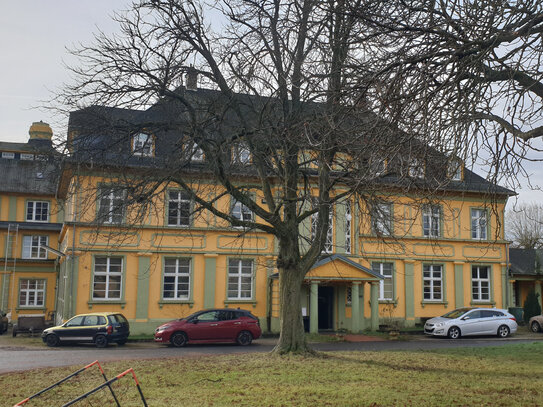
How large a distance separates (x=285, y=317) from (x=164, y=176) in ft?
18.3

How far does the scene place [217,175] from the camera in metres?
15.7

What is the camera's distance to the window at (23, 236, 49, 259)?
44906mm

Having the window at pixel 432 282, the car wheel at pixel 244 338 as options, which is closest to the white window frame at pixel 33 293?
the car wheel at pixel 244 338

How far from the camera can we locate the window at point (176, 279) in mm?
27766

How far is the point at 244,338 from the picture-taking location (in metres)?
23.8

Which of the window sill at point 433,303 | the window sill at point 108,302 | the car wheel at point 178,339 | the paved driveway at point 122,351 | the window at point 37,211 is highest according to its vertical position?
the window at point 37,211

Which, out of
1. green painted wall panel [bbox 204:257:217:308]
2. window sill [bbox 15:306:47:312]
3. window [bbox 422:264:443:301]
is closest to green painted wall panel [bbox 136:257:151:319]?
green painted wall panel [bbox 204:257:217:308]

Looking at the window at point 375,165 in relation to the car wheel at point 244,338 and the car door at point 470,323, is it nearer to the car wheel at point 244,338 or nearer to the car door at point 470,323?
the car wheel at point 244,338

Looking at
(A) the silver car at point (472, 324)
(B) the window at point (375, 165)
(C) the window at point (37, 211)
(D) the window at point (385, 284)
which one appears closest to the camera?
(B) the window at point (375, 165)

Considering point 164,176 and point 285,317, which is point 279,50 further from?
point 285,317

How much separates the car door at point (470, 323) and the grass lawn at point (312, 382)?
10.3 meters

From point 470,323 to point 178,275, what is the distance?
1418 centimetres

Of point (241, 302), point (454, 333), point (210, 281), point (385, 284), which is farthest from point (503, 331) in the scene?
point (210, 281)

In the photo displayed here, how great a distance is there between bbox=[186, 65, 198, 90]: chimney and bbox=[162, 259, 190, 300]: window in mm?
12770
